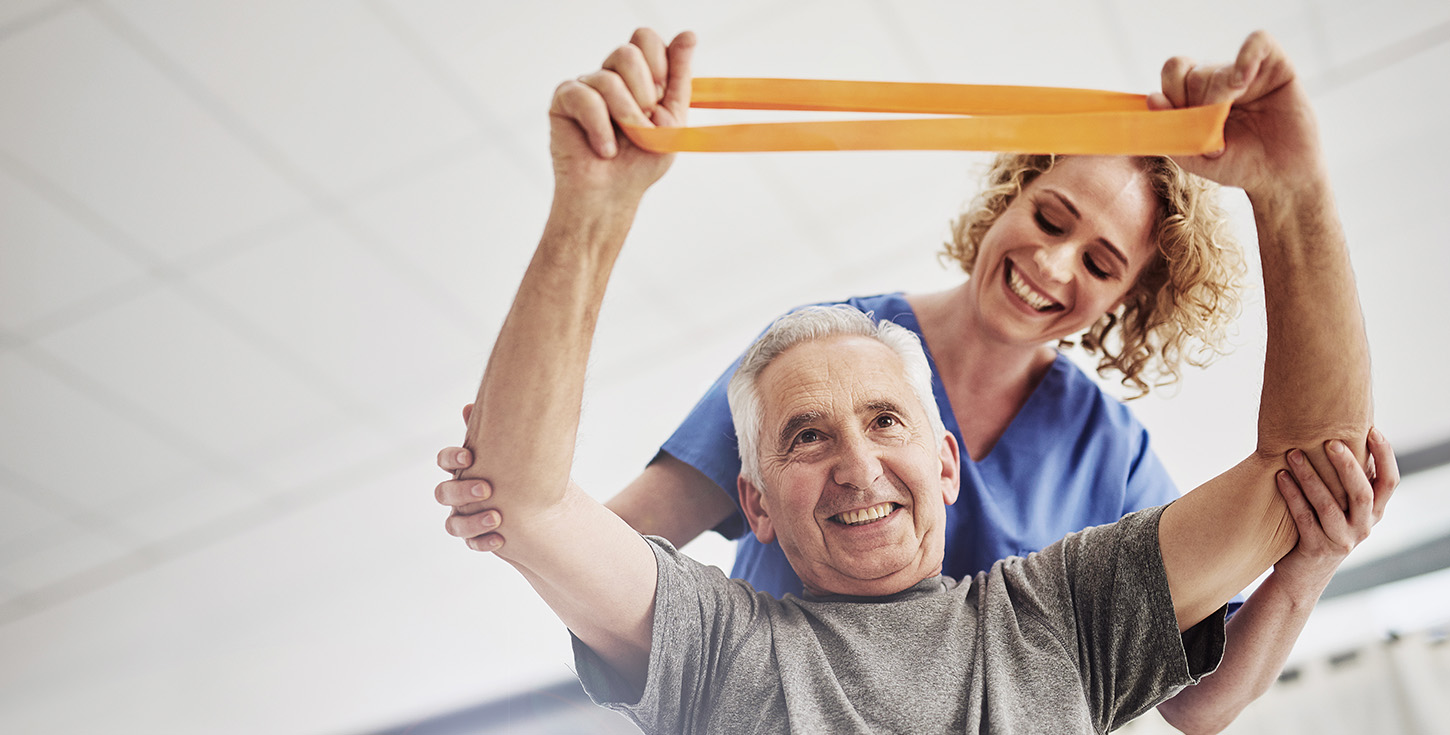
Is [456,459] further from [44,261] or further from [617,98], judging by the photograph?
[44,261]

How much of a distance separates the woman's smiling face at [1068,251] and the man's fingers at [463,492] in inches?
30.5

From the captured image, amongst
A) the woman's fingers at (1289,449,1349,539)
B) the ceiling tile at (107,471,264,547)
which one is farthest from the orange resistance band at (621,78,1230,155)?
the ceiling tile at (107,471,264,547)

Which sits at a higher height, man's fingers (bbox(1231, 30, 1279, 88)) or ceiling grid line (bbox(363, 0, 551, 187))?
ceiling grid line (bbox(363, 0, 551, 187))

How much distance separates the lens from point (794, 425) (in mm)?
1001

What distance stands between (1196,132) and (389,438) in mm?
2955

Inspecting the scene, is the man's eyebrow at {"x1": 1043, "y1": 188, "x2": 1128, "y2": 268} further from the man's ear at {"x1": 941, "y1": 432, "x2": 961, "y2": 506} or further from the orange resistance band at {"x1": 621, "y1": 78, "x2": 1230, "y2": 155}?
the orange resistance band at {"x1": 621, "y1": 78, "x2": 1230, "y2": 155}

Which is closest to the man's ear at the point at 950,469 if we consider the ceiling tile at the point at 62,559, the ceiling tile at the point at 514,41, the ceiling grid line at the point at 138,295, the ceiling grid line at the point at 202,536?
the ceiling tile at the point at 514,41

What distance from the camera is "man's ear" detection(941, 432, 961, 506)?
112 cm

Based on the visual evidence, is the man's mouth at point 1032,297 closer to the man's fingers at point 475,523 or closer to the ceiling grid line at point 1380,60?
the man's fingers at point 475,523

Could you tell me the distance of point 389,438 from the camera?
327cm

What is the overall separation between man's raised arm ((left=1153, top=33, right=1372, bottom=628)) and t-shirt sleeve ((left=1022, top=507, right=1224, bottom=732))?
0.07m

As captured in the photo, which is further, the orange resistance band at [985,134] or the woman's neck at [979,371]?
the woman's neck at [979,371]

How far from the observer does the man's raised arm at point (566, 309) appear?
2.42 feet

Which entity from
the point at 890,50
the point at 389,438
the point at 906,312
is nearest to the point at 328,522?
the point at 389,438
